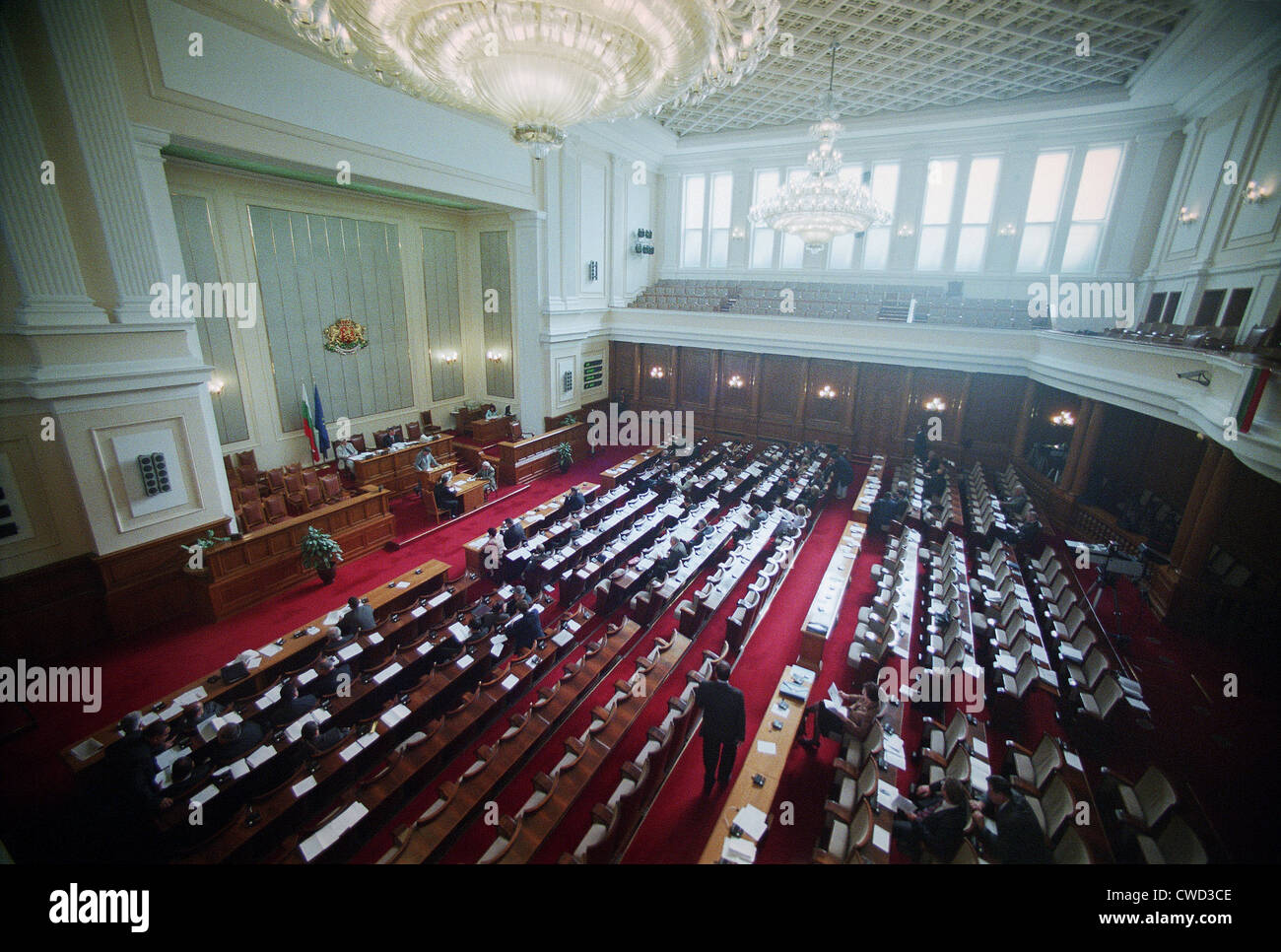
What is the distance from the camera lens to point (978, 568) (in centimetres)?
898

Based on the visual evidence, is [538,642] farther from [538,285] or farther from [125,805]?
[538,285]

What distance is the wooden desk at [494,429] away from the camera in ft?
51.6

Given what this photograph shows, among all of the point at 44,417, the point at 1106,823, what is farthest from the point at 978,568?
the point at 44,417

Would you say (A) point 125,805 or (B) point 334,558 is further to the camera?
(B) point 334,558

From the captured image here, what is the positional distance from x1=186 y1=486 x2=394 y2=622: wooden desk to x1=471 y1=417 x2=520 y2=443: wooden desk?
521 cm

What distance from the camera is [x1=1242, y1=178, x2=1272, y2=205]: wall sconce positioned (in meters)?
9.44

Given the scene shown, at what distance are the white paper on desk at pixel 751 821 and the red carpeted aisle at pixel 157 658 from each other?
249 inches

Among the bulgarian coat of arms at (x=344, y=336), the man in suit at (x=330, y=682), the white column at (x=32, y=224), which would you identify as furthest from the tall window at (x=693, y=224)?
the man in suit at (x=330, y=682)

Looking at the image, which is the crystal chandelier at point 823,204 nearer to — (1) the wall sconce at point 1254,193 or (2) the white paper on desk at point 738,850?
(1) the wall sconce at point 1254,193

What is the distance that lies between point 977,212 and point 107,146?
19568 mm

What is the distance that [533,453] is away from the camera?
14.5m

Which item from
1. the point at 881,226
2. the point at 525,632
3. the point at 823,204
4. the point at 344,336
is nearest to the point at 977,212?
the point at 881,226

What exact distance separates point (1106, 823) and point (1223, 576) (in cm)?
634

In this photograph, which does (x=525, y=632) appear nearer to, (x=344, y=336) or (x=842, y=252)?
(x=344, y=336)
